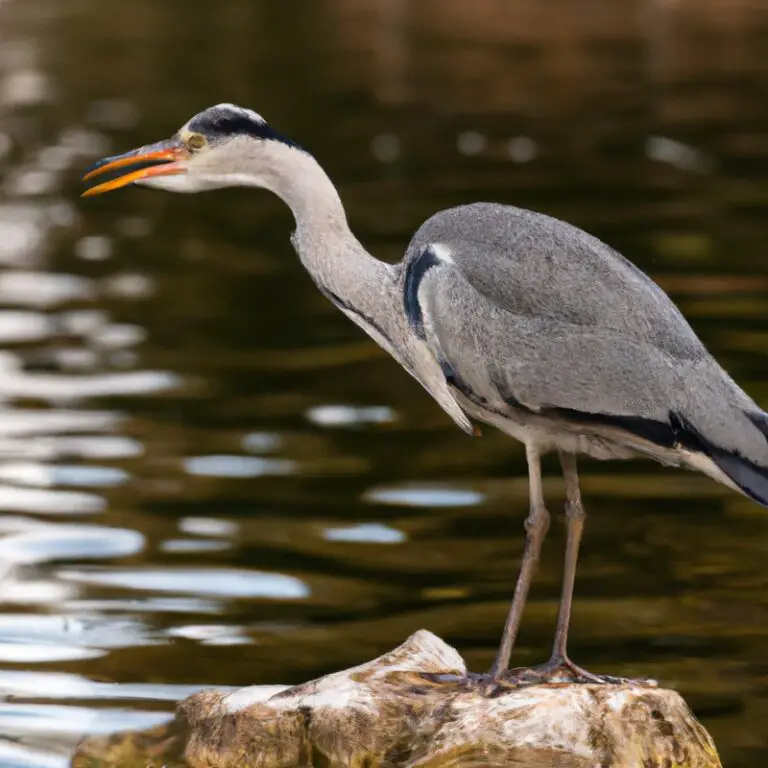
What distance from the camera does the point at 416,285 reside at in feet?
27.0

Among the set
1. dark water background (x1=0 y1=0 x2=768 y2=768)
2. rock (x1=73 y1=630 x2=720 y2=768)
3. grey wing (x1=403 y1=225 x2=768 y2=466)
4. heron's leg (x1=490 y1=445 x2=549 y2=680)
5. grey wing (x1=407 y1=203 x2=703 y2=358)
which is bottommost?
dark water background (x1=0 y1=0 x2=768 y2=768)

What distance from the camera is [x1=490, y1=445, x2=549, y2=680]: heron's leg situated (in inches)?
326

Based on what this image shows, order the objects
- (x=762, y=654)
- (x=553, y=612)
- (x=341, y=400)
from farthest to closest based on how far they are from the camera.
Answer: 1. (x=341, y=400)
2. (x=553, y=612)
3. (x=762, y=654)

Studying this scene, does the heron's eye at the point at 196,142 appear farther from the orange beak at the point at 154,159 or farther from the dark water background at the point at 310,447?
the dark water background at the point at 310,447

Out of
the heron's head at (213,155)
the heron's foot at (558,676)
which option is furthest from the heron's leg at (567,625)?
the heron's head at (213,155)

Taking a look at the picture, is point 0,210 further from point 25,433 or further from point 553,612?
point 553,612

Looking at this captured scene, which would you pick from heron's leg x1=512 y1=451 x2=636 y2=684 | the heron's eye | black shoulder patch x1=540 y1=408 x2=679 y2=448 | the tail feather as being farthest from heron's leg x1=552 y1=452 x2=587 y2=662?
the heron's eye

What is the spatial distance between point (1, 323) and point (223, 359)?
2.60 metres

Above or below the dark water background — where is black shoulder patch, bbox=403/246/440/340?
above

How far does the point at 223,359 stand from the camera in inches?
666

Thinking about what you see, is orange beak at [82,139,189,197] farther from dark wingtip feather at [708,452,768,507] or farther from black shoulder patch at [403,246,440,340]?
dark wingtip feather at [708,452,768,507]

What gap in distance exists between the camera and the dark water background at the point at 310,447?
10.7 metres

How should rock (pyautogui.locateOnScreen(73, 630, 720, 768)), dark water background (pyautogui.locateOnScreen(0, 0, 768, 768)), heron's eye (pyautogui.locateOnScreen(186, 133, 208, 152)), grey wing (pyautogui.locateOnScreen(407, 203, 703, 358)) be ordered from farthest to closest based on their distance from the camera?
dark water background (pyautogui.locateOnScreen(0, 0, 768, 768)) < heron's eye (pyautogui.locateOnScreen(186, 133, 208, 152)) < grey wing (pyautogui.locateOnScreen(407, 203, 703, 358)) < rock (pyautogui.locateOnScreen(73, 630, 720, 768))

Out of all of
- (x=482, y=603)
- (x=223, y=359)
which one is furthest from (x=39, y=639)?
(x=223, y=359)
